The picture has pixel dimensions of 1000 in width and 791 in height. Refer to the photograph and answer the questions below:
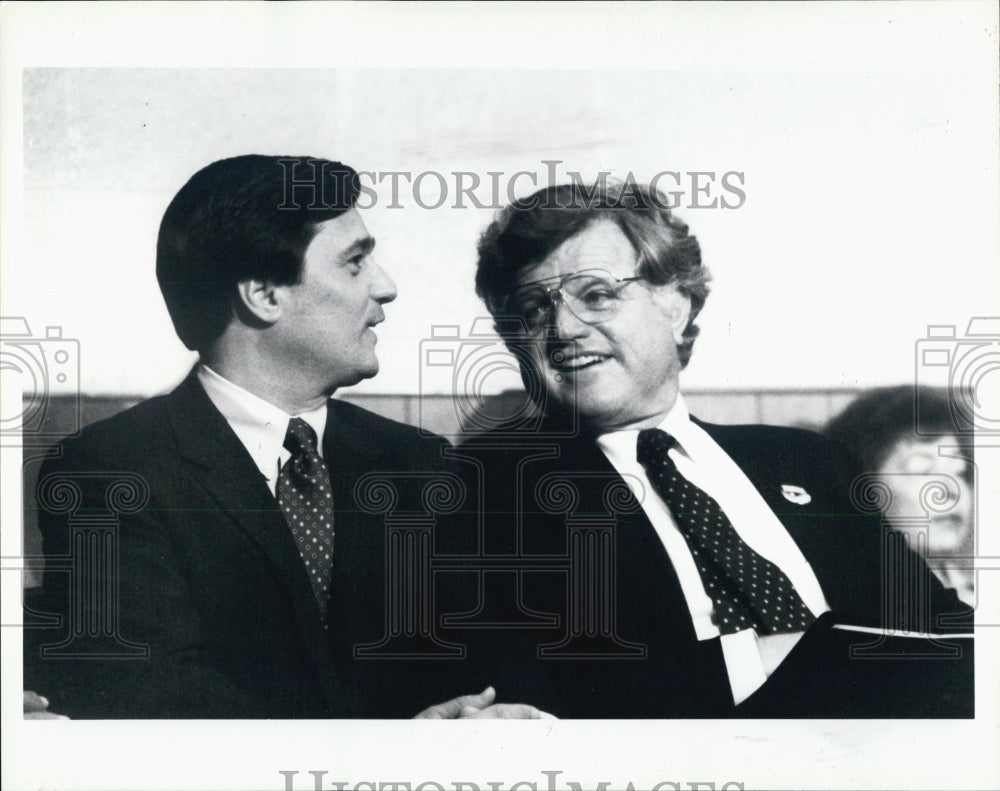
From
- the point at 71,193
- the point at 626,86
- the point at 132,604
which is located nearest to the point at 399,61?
the point at 626,86

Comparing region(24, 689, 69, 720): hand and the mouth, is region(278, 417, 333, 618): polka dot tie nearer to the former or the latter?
the mouth

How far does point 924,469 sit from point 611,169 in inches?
49.8

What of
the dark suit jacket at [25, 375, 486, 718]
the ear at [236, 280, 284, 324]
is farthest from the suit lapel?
the ear at [236, 280, 284, 324]

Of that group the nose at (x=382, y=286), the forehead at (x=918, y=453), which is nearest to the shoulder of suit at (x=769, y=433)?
the forehead at (x=918, y=453)

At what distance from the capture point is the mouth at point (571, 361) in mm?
3635

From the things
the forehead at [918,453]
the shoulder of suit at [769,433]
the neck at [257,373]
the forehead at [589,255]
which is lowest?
the forehead at [918,453]

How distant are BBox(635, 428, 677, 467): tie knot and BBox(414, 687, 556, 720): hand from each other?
78cm

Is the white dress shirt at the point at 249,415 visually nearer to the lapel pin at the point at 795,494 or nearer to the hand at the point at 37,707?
the hand at the point at 37,707

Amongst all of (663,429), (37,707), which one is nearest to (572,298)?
(663,429)

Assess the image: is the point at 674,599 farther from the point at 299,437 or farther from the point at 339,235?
the point at 339,235

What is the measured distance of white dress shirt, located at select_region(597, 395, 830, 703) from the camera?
11.9ft

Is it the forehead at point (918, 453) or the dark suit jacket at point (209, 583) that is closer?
the dark suit jacket at point (209, 583)

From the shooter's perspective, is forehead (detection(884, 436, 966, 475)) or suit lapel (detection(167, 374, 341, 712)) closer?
suit lapel (detection(167, 374, 341, 712))

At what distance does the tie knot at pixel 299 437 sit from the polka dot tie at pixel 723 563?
0.94 metres
